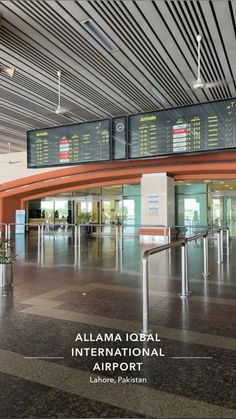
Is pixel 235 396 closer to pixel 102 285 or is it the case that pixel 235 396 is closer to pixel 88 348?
pixel 88 348

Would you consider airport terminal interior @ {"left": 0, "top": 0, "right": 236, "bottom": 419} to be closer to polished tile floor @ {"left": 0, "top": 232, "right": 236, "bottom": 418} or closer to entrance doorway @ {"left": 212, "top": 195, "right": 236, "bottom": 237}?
polished tile floor @ {"left": 0, "top": 232, "right": 236, "bottom": 418}

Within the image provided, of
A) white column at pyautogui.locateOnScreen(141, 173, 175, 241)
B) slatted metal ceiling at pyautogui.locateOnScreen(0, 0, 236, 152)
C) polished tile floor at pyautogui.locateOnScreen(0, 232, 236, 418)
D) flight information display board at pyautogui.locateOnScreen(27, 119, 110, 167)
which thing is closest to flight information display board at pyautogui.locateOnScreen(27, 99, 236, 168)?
flight information display board at pyautogui.locateOnScreen(27, 119, 110, 167)

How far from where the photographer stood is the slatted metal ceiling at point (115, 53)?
14.6 feet

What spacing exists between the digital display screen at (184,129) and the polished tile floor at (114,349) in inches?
125

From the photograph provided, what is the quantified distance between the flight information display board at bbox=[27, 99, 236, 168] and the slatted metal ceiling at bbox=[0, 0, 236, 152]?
48 centimetres

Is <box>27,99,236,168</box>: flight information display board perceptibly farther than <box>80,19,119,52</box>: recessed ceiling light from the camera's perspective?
Yes

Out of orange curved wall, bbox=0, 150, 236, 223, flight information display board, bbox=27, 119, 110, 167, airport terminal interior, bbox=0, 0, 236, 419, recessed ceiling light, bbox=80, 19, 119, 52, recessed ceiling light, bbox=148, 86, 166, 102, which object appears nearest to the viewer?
airport terminal interior, bbox=0, 0, 236, 419

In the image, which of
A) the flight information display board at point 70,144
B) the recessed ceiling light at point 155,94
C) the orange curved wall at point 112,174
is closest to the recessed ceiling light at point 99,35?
the recessed ceiling light at point 155,94

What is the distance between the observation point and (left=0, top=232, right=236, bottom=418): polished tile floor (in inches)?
83.1

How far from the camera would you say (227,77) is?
257 inches

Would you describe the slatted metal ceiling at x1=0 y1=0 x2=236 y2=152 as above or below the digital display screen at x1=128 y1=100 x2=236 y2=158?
→ above

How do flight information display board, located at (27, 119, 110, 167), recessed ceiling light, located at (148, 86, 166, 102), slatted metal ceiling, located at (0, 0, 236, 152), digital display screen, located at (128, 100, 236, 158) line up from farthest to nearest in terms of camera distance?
flight information display board, located at (27, 119, 110, 167)
recessed ceiling light, located at (148, 86, 166, 102)
digital display screen, located at (128, 100, 236, 158)
slatted metal ceiling, located at (0, 0, 236, 152)

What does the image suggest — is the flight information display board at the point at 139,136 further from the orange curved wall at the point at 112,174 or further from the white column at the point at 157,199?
the white column at the point at 157,199

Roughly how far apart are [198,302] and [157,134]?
4.59 m
